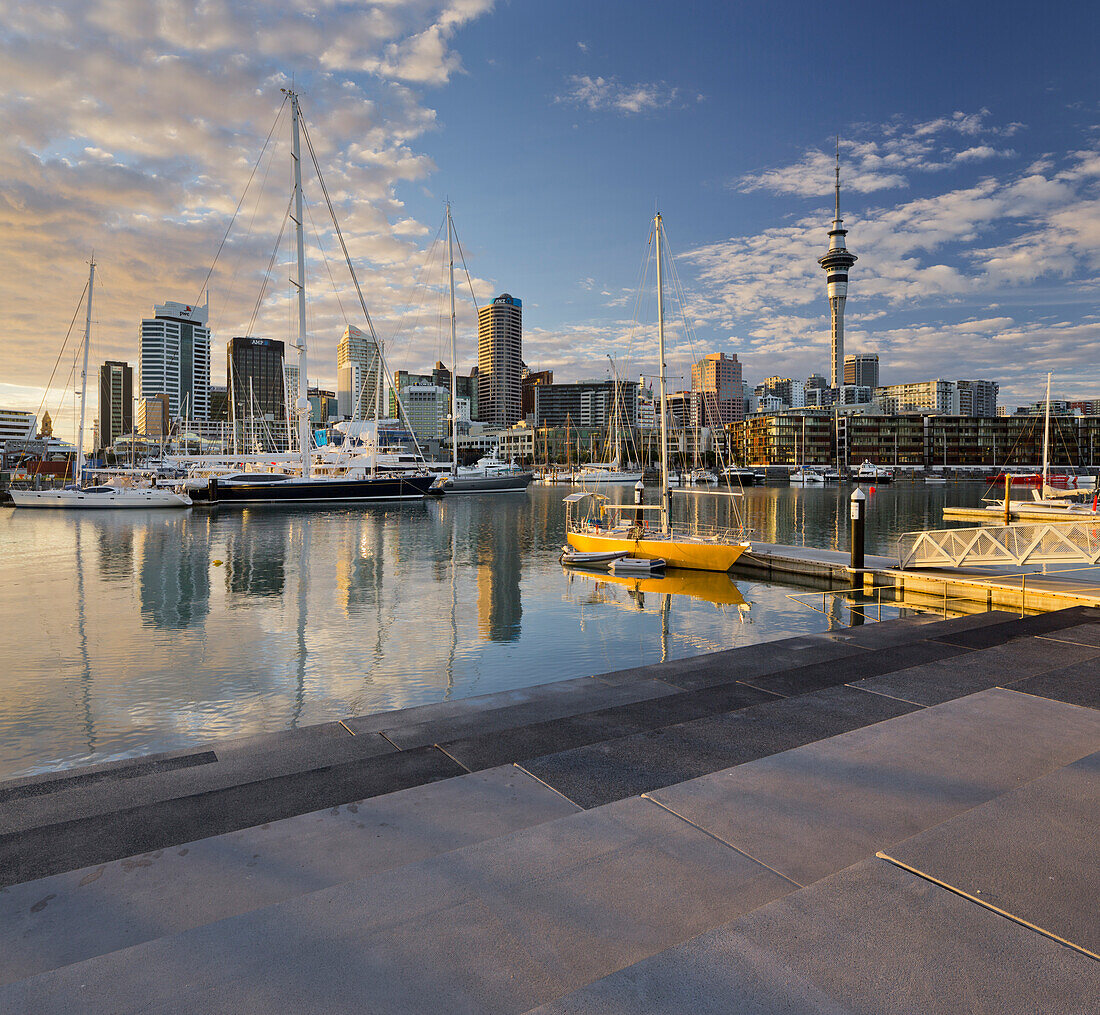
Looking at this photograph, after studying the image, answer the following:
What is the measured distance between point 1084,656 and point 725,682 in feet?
18.3

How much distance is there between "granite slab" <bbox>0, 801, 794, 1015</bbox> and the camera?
10.7ft

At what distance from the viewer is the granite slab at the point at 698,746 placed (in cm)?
602

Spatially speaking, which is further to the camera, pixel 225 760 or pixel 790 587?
pixel 790 587

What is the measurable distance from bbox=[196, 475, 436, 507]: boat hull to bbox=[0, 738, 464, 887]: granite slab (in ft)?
252

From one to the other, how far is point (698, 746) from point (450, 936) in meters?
3.75

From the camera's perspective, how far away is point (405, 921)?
386 centimetres

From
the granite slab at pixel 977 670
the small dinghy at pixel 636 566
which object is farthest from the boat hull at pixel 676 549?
the granite slab at pixel 977 670

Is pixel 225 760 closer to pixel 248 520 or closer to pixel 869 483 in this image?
pixel 248 520

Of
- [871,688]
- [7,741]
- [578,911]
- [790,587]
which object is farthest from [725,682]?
[790,587]

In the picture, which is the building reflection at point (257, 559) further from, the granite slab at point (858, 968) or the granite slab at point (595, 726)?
the granite slab at point (858, 968)

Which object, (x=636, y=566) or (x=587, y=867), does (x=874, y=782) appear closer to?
(x=587, y=867)

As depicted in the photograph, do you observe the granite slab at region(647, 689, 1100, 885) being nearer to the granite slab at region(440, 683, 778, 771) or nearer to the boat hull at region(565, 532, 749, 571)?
the granite slab at region(440, 683, 778, 771)

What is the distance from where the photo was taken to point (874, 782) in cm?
569

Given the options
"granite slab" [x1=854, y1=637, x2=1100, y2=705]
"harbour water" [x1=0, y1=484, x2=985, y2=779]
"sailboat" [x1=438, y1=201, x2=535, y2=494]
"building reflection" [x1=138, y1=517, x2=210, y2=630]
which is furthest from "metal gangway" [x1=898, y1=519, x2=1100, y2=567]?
"sailboat" [x1=438, y1=201, x2=535, y2=494]
